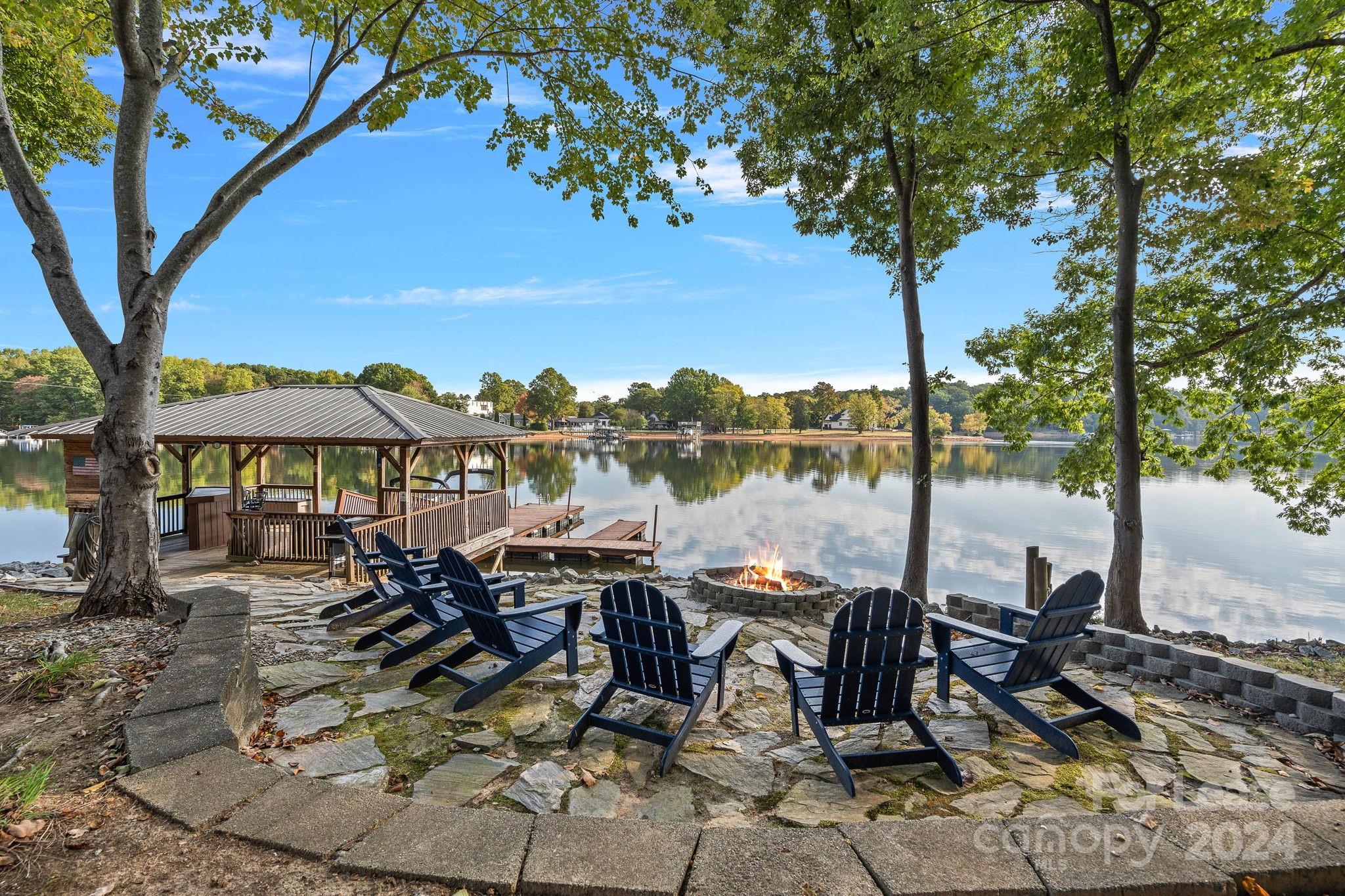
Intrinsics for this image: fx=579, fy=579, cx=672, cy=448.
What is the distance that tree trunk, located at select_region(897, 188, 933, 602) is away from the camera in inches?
263

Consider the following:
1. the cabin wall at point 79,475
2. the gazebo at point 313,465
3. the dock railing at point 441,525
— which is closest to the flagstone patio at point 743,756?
the dock railing at point 441,525

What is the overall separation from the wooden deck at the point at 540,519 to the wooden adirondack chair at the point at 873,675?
508 inches

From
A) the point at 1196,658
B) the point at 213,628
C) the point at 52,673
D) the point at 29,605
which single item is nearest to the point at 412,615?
the point at 213,628

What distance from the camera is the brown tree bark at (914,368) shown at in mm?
6617

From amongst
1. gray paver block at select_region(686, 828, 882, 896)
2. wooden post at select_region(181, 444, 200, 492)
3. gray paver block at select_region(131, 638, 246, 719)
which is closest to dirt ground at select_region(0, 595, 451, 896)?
gray paver block at select_region(131, 638, 246, 719)

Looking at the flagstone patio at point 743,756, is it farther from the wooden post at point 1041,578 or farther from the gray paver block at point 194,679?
the wooden post at point 1041,578

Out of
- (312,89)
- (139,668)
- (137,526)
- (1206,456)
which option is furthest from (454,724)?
(1206,456)

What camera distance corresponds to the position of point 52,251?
389 cm

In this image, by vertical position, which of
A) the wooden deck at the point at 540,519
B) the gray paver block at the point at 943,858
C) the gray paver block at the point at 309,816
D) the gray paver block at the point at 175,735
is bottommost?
the wooden deck at the point at 540,519

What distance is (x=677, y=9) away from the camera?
220 inches

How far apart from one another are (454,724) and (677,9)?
20.7ft

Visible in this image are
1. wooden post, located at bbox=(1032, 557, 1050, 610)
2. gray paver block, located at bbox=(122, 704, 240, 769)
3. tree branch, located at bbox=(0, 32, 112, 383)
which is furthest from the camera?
wooden post, located at bbox=(1032, 557, 1050, 610)

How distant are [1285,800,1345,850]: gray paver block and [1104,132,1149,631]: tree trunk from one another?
377cm

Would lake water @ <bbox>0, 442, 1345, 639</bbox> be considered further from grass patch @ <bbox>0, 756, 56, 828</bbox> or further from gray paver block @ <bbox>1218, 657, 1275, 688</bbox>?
grass patch @ <bbox>0, 756, 56, 828</bbox>
